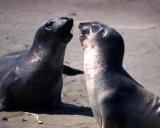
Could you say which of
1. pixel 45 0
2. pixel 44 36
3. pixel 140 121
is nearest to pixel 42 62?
pixel 44 36

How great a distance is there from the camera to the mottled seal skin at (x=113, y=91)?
5551 mm

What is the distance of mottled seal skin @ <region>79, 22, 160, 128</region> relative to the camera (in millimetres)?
5551

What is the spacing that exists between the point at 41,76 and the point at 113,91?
5.85 ft

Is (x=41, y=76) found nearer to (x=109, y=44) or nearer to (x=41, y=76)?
(x=41, y=76)

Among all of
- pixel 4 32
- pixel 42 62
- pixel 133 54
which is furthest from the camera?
pixel 4 32

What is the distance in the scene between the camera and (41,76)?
23.8 ft

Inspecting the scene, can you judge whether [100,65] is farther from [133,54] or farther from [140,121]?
[133,54]

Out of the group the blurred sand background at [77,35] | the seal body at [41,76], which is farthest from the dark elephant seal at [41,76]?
the blurred sand background at [77,35]

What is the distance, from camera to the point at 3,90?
7328 millimetres

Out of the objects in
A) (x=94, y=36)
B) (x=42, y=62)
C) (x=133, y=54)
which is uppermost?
(x=94, y=36)

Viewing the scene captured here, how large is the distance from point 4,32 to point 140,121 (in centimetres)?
742

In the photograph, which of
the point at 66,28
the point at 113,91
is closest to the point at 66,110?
the point at 66,28

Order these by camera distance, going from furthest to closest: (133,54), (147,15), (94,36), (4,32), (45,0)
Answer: (45,0)
(147,15)
(4,32)
(133,54)
(94,36)

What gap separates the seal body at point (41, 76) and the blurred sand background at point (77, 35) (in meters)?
0.19
